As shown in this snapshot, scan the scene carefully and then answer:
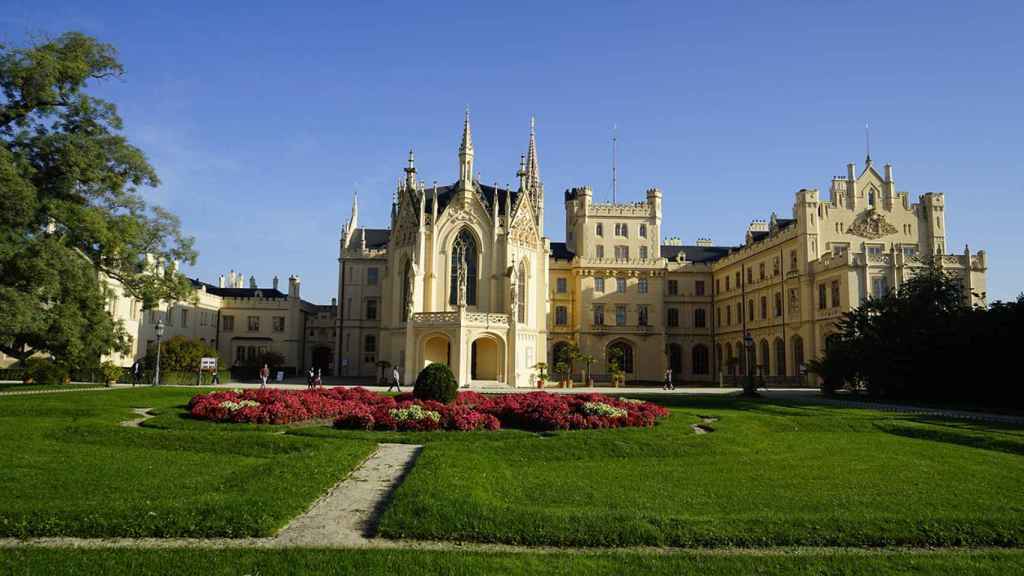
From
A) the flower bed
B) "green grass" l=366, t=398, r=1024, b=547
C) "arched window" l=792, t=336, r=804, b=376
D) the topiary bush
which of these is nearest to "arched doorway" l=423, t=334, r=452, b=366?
the topiary bush

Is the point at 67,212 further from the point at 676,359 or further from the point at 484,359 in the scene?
the point at 676,359

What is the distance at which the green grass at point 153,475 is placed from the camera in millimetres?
8898

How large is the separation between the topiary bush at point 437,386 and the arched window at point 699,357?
47135 millimetres

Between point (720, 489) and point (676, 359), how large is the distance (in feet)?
187

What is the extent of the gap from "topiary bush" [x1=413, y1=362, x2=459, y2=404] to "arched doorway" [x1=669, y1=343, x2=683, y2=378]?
4655 centimetres

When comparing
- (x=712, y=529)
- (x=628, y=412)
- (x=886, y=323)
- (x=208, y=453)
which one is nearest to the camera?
A: (x=712, y=529)

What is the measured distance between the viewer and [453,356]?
47531mm

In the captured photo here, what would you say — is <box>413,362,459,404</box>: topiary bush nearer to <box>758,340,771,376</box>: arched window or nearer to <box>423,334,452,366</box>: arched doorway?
<box>423,334,452,366</box>: arched doorway

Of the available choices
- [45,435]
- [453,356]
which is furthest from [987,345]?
[45,435]

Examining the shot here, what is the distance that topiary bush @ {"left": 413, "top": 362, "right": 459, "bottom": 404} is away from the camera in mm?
23703

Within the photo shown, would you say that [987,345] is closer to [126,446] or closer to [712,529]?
[712,529]

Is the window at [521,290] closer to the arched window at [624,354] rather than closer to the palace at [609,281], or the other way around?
the palace at [609,281]

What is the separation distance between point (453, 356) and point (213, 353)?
19.0 m

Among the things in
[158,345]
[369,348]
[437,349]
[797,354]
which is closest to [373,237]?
[369,348]
